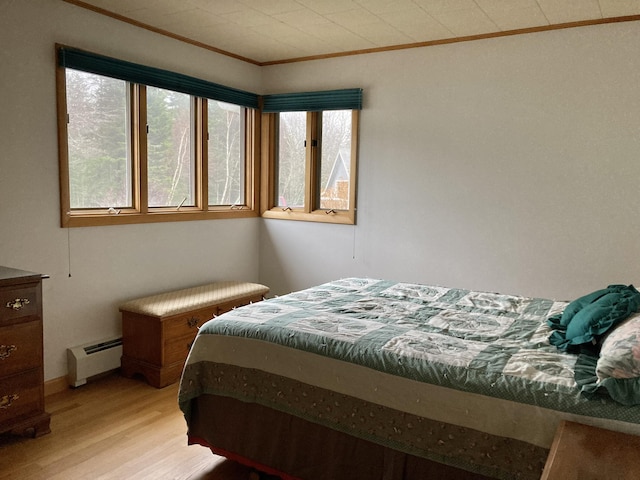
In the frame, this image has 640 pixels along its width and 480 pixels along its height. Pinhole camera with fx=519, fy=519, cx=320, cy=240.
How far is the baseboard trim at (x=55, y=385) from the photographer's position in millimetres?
3162

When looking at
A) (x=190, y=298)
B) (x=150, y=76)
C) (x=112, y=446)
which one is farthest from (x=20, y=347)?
(x=150, y=76)

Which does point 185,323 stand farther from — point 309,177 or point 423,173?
point 423,173

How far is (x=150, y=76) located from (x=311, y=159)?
151 cm

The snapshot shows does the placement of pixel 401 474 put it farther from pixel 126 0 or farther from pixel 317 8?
pixel 126 0

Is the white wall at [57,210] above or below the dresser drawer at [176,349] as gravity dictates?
above

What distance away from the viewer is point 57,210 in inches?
125

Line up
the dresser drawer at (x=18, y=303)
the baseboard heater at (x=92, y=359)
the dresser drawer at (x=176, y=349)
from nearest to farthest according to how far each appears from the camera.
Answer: the dresser drawer at (x=18, y=303) → the baseboard heater at (x=92, y=359) → the dresser drawer at (x=176, y=349)

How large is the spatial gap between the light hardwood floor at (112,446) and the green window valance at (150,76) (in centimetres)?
203

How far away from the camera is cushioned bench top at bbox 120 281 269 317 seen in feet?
11.1

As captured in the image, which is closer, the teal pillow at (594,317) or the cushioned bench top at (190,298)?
the teal pillow at (594,317)

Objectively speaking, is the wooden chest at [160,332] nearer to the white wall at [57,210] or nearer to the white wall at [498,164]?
the white wall at [57,210]

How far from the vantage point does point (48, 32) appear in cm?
306

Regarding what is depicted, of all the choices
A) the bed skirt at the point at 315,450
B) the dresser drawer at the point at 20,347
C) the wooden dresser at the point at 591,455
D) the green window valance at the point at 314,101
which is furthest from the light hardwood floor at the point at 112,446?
the green window valance at the point at 314,101

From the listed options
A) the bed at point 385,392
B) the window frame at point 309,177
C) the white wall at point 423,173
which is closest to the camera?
the bed at point 385,392
